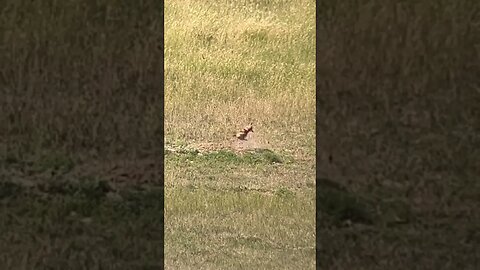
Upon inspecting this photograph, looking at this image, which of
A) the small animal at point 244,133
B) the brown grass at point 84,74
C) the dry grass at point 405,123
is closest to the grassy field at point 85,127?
the brown grass at point 84,74

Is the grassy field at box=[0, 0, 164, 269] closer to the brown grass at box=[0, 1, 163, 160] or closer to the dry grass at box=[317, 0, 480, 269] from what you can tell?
the brown grass at box=[0, 1, 163, 160]

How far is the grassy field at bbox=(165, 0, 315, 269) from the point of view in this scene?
91 centimetres

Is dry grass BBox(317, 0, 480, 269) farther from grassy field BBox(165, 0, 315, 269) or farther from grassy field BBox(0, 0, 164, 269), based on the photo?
grassy field BBox(0, 0, 164, 269)

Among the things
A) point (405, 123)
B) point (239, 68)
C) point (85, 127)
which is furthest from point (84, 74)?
point (405, 123)

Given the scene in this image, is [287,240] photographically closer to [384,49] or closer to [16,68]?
[384,49]

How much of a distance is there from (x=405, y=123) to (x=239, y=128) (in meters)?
0.23

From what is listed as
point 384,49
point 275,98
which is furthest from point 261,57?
point 384,49

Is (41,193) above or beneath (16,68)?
beneath

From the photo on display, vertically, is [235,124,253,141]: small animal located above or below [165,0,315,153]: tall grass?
below

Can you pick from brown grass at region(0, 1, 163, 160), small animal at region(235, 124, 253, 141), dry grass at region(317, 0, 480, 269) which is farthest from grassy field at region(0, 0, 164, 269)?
dry grass at region(317, 0, 480, 269)

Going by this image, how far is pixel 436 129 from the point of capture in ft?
2.89

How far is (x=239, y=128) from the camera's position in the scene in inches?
36.3

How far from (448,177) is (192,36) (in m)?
0.40

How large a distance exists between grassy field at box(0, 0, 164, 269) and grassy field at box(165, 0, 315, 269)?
3 centimetres
